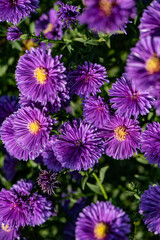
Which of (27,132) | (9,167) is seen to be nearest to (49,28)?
(27,132)

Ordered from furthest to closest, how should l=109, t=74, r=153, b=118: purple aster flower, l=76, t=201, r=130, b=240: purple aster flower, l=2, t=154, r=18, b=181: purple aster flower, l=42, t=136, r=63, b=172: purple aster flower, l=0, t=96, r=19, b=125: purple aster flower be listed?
l=2, t=154, r=18, b=181: purple aster flower < l=0, t=96, r=19, b=125: purple aster flower < l=42, t=136, r=63, b=172: purple aster flower < l=109, t=74, r=153, b=118: purple aster flower < l=76, t=201, r=130, b=240: purple aster flower

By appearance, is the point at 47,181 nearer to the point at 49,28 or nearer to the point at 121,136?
the point at 121,136

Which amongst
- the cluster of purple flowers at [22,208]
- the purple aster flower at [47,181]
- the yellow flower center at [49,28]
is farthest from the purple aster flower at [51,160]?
the yellow flower center at [49,28]

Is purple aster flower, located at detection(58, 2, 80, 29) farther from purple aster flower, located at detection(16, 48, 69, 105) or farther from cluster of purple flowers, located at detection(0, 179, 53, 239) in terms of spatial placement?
cluster of purple flowers, located at detection(0, 179, 53, 239)

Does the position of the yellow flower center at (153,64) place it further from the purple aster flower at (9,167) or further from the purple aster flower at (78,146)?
the purple aster flower at (9,167)

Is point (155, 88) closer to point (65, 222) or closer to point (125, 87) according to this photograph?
point (125, 87)

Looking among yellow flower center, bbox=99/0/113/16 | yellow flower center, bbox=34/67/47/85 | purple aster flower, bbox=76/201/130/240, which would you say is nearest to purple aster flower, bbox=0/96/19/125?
yellow flower center, bbox=34/67/47/85
